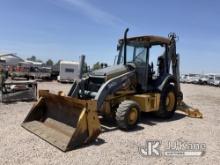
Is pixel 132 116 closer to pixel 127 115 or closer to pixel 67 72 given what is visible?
pixel 127 115

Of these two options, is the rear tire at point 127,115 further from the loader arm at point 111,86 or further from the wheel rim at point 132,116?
the loader arm at point 111,86

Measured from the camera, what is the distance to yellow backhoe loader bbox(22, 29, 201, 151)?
20.0 ft

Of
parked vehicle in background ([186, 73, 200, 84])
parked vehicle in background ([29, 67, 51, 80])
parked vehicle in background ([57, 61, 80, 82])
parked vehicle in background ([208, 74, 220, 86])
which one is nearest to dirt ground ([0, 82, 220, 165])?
parked vehicle in background ([57, 61, 80, 82])

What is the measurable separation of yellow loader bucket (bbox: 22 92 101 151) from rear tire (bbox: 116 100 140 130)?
1.19 m

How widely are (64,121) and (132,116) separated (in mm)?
1960

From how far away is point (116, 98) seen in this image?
802cm

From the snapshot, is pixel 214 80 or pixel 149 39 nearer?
pixel 149 39

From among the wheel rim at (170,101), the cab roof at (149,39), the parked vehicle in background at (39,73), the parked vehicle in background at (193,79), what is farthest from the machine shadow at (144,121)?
the parked vehicle in background at (193,79)

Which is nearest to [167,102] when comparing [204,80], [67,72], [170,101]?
[170,101]

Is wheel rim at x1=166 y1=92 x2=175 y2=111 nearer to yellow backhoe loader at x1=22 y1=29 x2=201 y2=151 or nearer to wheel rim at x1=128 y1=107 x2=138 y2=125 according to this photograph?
yellow backhoe loader at x1=22 y1=29 x2=201 y2=151

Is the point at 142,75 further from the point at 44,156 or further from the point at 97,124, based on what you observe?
the point at 44,156

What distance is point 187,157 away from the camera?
221 inches

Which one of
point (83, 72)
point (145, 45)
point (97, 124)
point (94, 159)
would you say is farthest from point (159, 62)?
point (94, 159)

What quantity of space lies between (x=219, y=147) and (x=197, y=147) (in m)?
0.59
